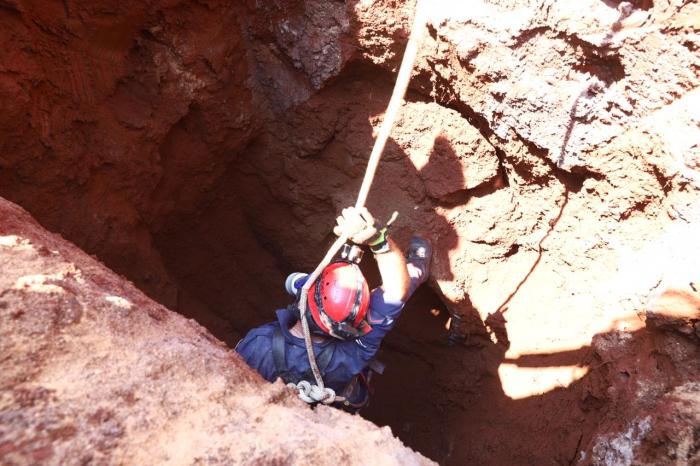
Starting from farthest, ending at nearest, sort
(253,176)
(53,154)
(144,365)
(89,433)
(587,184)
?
(253,176) < (53,154) < (587,184) < (144,365) < (89,433)

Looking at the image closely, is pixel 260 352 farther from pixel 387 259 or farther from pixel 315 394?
pixel 387 259

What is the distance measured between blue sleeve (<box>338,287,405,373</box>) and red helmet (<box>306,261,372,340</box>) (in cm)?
7

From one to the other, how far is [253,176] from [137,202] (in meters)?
0.88

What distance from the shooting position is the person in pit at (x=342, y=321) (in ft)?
8.18

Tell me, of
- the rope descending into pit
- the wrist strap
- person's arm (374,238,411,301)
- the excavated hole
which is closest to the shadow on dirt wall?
the excavated hole

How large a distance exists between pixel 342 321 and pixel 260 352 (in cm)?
54

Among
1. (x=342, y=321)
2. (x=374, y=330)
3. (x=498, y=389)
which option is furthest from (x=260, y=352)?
(x=498, y=389)

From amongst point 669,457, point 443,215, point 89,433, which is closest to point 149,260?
point 443,215

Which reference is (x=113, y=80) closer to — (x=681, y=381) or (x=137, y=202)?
(x=137, y=202)

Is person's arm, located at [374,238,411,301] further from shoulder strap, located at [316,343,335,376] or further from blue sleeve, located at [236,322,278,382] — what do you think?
blue sleeve, located at [236,322,278,382]

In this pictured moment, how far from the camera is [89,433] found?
112cm

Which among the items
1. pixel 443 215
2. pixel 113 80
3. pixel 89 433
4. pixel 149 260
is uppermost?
pixel 113 80

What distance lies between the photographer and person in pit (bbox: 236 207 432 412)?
98.1 inches

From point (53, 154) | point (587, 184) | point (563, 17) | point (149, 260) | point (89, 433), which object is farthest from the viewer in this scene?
point (149, 260)
